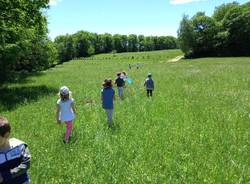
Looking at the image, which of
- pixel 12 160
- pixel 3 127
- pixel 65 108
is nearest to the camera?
pixel 3 127

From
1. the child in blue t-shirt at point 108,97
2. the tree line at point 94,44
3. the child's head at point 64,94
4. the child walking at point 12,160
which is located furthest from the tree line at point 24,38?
the tree line at point 94,44

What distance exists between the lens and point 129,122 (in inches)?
553

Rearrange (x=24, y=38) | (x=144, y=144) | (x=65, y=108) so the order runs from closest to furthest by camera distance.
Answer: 1. (x=144, y=144)
2. (x=65, y=108)
3. (x=24, y=38)

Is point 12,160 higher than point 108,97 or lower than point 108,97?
higher

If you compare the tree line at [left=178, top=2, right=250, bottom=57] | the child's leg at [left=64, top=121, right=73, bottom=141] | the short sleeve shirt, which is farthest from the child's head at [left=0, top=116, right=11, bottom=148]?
the tree line at [left=178, top=2, right=250, bottom=57]

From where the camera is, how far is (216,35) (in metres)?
96.3

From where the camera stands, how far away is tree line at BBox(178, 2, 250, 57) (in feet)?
304

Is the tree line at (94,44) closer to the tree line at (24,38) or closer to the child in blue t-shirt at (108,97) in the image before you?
the tree line at (24,38)

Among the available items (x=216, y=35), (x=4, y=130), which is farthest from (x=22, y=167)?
(x=216, y=35)

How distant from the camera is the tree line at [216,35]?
92625 millimetres

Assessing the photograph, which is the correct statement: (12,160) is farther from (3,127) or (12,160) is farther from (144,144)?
(144,144)

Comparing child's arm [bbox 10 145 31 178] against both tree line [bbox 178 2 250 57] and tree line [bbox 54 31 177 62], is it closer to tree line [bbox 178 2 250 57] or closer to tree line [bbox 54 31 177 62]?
tree line [bbox 178 2 250 57]

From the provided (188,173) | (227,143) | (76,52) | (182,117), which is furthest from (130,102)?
(76,52)

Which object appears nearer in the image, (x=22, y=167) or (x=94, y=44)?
(x=22, y=167)
